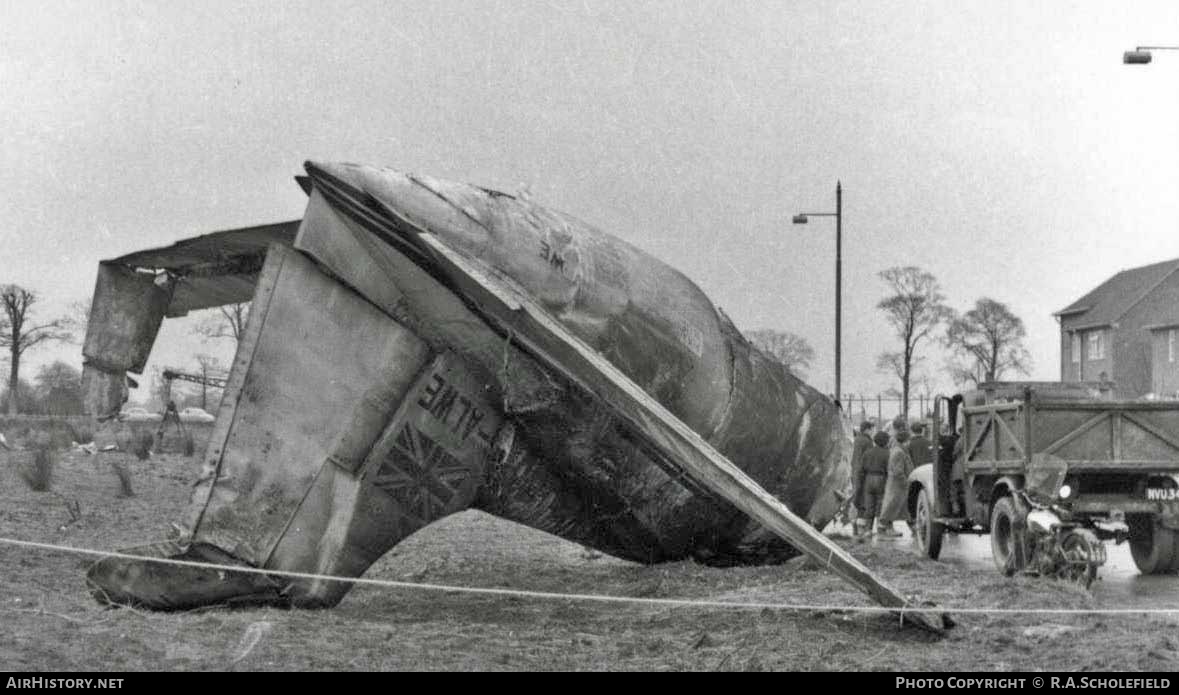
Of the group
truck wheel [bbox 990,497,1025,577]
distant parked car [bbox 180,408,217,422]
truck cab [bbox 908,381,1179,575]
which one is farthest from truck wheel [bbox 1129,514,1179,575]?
distant parked car [bbox 180,408,217,422]

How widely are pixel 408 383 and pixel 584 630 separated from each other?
2008 mm

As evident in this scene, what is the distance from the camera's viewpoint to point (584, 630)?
7699 millimetres

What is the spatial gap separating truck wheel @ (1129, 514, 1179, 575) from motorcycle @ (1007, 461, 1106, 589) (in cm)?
136

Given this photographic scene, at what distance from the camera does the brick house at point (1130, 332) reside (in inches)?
2141

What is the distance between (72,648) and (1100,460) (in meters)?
9.11

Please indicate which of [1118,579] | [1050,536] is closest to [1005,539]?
[1050,536]

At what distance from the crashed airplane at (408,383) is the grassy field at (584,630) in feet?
1.42

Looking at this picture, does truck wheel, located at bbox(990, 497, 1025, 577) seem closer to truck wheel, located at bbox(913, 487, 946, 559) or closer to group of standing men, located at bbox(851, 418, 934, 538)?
truck wheel, located at bbox(913, 487, 946, 559)

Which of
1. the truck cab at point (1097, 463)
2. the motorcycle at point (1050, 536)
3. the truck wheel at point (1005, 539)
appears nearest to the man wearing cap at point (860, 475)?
the truck cab at point (1097, 463)

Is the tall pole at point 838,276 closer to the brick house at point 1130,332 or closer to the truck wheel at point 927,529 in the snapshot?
the truck wheel at point 927,529

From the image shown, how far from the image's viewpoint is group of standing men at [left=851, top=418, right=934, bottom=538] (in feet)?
53.3

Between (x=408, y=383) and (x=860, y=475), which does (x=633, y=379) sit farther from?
(x=860, y=475)

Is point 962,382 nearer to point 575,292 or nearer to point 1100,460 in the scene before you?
point 1100,460
